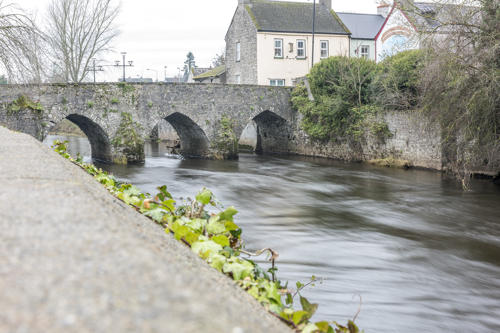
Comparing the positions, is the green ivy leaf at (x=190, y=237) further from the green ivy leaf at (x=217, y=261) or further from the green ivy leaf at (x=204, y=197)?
the green ivy leaf at (x=204, y=197)

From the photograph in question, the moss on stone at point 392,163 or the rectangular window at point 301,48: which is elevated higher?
the rectangular window at point 301,48

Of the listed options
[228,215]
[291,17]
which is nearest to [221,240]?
[228,215]

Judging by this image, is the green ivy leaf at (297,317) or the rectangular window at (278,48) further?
the rectangular window at (278,48)

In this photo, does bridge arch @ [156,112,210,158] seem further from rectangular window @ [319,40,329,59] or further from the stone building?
rectangular window @ [319,40,329,59]

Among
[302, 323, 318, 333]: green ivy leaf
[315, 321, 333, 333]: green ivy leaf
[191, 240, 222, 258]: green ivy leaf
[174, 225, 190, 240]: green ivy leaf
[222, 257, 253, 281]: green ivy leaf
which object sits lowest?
[315, 321, 333, 333]: green ivy leaf

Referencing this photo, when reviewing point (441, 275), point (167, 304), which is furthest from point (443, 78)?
point (167, 304)

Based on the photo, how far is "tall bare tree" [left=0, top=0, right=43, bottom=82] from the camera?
13.3 meters

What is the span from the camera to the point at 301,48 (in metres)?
34.3

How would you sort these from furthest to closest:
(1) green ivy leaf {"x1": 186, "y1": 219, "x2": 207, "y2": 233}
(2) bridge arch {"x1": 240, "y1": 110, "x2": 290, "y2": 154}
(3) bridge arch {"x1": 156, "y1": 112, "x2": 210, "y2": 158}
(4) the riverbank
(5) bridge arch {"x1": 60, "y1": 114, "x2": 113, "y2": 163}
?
(2) bridge arch {"x1": 240, "y1": 110, "x2": 290, "y2": 154}, (3) bridge arch {"x1": 156, "y1": 112, "x2": 210, "y2": 158}, (5) bridge arch {"x1": 60, "y1": 114, "x2": 113, "y2": 163}, (1) green ivy leaf {"x1": 186, "y1": 219, "x2": 207, "y2": 233}, (4) the riverbank

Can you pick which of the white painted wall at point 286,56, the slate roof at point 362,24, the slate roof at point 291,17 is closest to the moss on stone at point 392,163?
the white painted wall at point 286,56

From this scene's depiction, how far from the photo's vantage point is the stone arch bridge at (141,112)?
69.5ft

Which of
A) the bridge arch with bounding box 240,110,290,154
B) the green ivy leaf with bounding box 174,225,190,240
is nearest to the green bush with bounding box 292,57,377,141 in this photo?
the bridge arch with bounding box 240,110,290,154

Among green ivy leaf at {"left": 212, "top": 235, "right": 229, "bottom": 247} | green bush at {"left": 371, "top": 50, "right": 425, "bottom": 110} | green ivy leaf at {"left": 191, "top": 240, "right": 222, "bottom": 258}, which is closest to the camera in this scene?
green ivy leaf at {"left": 191, "top": 240, "right": 222, "bottom": 258}

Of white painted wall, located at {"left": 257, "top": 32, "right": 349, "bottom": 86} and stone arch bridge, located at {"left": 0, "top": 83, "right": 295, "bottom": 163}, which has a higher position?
white painted wall, located at {"left": 257, "top": 32, "right": 349, "bottom": 86}
